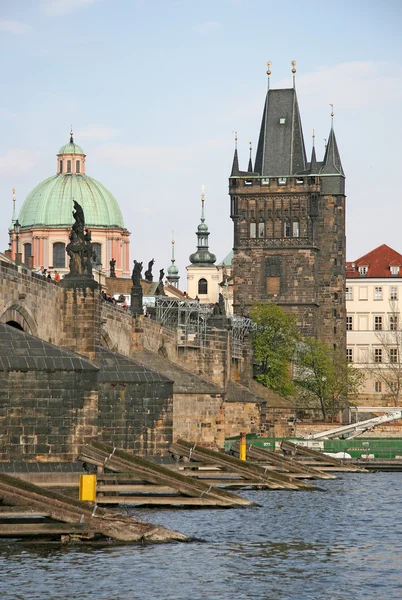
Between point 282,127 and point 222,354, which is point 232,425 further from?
point 282,127

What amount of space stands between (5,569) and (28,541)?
3.56 meters

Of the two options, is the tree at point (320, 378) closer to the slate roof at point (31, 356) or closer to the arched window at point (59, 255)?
the arched window at point (59, 255)

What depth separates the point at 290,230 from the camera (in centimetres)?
13488

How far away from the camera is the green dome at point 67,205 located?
552 feet

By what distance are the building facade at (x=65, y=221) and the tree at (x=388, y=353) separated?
95.7 feet

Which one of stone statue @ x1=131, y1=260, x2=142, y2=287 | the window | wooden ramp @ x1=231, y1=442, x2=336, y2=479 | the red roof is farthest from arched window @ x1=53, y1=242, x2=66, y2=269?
wooden ramp @ x1=231, y1=442, x2=336, y2=479

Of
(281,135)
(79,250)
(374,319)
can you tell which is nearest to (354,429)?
(281,135)

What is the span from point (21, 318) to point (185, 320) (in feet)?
151

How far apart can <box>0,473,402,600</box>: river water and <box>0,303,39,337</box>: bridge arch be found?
455 inches

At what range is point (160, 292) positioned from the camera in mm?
146875

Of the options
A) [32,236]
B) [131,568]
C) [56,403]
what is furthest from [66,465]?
[32,236]

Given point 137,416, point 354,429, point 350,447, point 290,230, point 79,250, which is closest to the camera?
point 137,416

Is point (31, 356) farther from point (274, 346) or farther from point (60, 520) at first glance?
point (274, 346)

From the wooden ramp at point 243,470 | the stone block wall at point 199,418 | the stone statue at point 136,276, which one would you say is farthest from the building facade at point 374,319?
the wooden ramp at point 243,470
